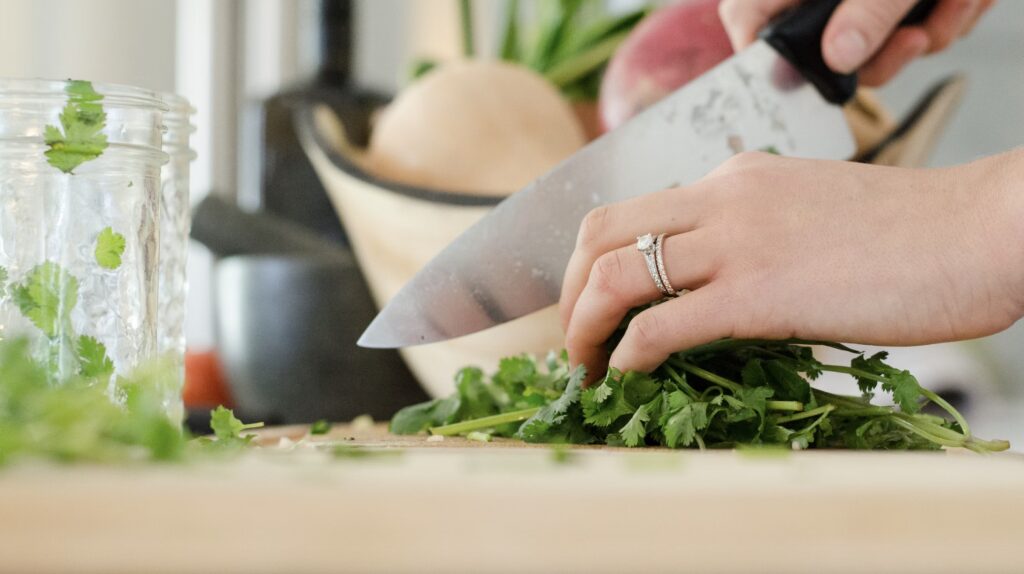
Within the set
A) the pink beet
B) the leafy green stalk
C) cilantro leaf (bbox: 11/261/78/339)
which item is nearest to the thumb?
the pink beet

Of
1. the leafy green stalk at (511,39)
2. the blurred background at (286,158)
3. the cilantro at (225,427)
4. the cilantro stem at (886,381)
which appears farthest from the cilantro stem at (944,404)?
the leafy green stalk at (511,39)

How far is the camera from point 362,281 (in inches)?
52.0

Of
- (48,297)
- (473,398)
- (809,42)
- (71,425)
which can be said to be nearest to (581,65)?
(809,42)

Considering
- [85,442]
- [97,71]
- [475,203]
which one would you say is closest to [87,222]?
[85,442]

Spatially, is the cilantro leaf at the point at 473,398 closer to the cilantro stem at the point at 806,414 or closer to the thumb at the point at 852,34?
the cilantro stem at the point at 806,414

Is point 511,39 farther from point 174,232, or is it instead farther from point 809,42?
point 174,232

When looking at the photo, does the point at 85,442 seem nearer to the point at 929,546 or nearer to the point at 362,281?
the point at 929,546

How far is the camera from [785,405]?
2.20ft

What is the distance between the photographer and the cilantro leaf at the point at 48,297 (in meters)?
0.62

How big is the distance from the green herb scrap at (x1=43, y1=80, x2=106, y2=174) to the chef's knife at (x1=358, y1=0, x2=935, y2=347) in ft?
0.90

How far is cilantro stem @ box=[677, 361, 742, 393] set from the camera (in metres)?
0.70

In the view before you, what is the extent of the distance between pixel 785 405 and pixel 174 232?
0.49 meters

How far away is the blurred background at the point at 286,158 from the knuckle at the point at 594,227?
494 mm

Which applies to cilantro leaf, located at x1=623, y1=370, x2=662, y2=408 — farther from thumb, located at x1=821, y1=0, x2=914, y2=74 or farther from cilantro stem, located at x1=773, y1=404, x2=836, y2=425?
thumb, located at x1=821, y1=0, x2=914, y2=74
